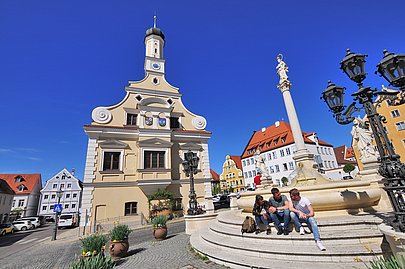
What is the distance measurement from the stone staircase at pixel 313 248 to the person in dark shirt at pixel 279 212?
0.22 m

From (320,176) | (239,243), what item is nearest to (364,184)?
(320,176)

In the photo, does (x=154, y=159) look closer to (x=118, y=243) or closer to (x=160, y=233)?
(x=160, y=233)

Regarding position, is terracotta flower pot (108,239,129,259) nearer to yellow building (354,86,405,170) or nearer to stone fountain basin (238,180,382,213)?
stone fountain basin (238,180,382,213)

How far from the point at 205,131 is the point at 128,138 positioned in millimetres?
8771

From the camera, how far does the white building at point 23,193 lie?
133 ft

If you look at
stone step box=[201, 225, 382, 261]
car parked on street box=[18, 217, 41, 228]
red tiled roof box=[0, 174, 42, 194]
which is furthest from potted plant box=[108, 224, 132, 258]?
red tiled roof box=[0, 174, 42, 194]

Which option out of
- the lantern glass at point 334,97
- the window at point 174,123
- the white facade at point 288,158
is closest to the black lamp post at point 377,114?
the lantern glass at point 334,97

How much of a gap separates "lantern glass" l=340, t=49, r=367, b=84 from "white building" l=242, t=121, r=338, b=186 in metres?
32.9

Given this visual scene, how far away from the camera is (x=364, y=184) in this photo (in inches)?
218

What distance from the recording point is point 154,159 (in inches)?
728

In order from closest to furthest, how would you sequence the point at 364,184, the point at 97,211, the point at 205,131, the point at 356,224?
the point at 356,224 < the point at 364,184 < the point at 97,211 < the point at 205,131

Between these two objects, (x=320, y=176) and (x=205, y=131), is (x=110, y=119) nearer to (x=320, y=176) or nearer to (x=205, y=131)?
(x=205, y=131)

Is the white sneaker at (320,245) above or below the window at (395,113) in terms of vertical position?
below

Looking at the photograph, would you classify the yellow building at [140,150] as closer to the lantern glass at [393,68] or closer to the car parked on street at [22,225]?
the lantern glass at [393,68]
